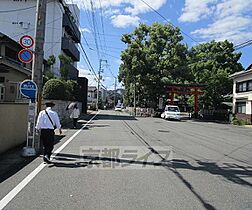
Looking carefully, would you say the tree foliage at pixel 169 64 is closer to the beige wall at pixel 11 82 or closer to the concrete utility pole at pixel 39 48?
the beige wall at pixel 11 82

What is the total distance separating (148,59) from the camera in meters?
43.2

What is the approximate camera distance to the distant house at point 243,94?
3434cm

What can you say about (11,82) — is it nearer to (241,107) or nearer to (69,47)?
(69,47)

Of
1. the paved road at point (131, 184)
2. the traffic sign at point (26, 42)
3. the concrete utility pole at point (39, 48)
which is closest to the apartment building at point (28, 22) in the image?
the concrete utility pole at point (39, 48)

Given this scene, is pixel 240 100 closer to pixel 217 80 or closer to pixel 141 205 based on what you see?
pixel 217 80

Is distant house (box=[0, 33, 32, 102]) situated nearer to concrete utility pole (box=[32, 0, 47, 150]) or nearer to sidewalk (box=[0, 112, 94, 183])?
concrete utility pole (box=[32, 0, 47, 150])

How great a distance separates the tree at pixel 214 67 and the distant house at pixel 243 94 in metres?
2.74

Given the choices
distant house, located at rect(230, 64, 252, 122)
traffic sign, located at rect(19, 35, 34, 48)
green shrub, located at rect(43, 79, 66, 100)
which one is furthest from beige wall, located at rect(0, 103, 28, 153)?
distant house, located at rect(230, 64, 252, 122)

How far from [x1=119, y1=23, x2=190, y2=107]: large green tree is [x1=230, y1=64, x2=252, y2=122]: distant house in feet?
27.0

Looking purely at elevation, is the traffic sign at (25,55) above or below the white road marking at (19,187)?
above

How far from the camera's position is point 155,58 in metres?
43.8

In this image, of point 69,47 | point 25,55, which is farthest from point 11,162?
point 69,47

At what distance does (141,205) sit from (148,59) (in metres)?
39.1

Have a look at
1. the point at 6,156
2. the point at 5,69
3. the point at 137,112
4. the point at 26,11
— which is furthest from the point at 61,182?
the point at 137,112
